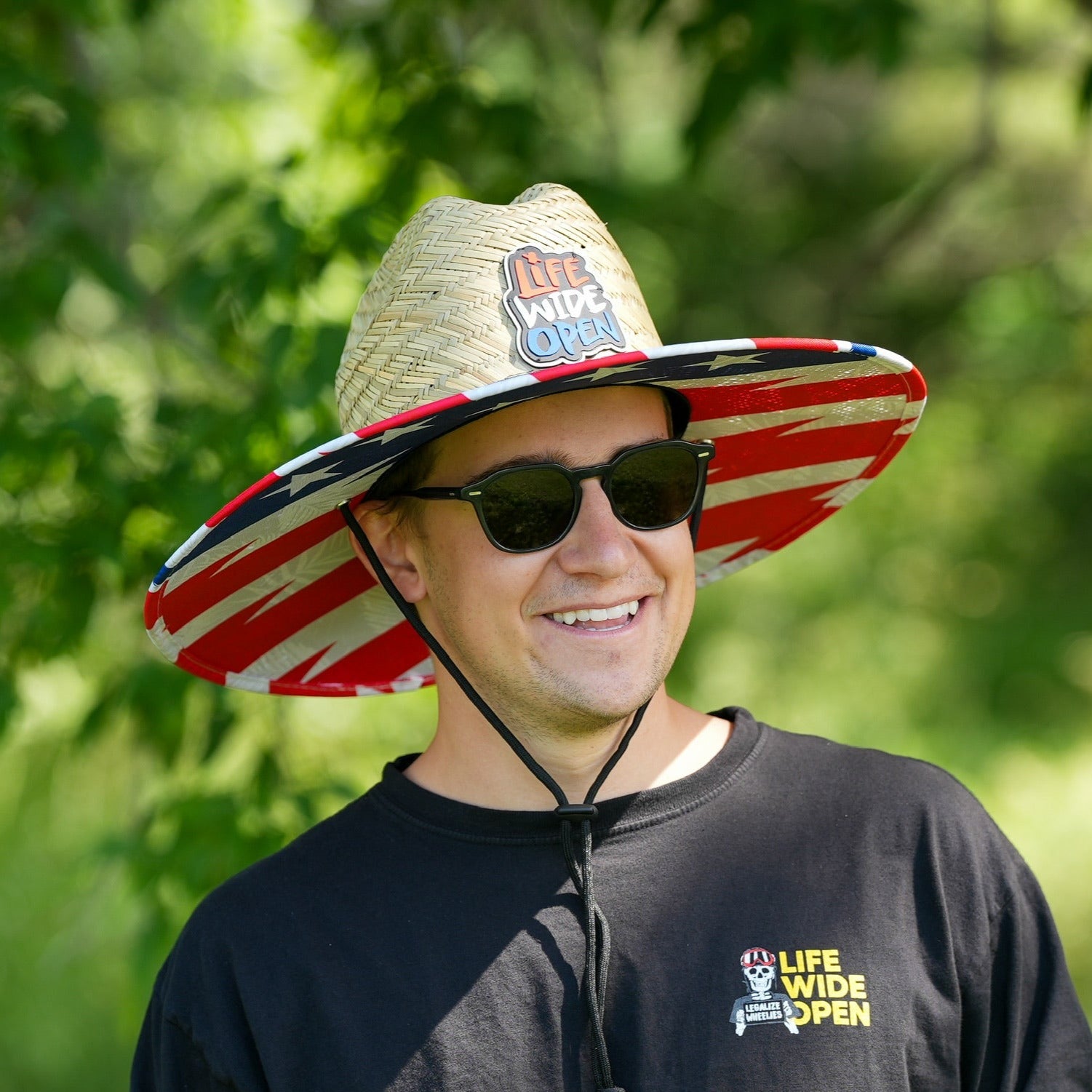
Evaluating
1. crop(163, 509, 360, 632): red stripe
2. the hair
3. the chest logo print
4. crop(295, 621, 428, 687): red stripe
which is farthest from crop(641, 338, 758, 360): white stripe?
crop(295, 621, 428, 687): red stripe

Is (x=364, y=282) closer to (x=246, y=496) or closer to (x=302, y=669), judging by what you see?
(x=302, y=669)

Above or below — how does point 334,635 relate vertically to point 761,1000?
above

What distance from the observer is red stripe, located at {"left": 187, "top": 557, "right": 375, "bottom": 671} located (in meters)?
2.11

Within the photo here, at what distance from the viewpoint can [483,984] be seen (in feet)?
5.53

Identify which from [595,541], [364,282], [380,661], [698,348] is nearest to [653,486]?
[595,541]

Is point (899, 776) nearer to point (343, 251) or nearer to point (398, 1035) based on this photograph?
point (398, 1035)

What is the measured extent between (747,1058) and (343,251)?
1.69 meters

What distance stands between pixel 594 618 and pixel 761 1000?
19.1 inches

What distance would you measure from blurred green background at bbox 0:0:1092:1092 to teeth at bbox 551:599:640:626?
93cm

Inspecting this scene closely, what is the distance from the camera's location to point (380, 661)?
2.32 meters

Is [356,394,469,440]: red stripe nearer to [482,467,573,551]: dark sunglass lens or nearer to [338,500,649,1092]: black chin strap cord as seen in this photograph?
[482,467,573,551]: dark sunglass lens

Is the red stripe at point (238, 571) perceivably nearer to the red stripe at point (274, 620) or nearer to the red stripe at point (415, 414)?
the red stripe at point (274, 620)

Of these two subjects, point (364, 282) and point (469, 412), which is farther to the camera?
point (364, 282)

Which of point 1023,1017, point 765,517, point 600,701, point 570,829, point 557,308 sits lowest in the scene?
point 1023,1017
